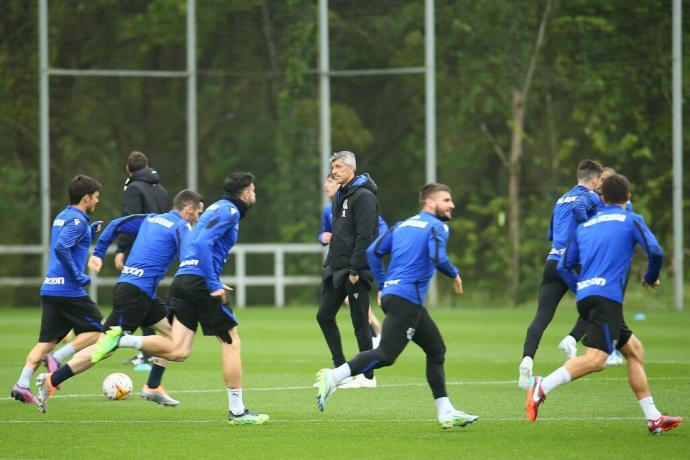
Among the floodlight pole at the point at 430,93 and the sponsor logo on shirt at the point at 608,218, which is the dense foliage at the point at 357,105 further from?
the sponsor logo on shirt at the point at 608,218

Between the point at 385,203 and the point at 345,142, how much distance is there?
179 cm

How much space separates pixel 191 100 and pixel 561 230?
17.1 m

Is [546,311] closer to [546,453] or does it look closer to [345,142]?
[546,453]

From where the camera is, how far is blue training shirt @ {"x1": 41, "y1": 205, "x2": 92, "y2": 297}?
12.0m

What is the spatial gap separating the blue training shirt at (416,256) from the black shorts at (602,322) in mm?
1092

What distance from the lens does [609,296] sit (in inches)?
385

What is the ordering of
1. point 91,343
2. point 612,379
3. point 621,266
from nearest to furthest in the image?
1. point 621,266
2. point 91,343
3. point 612,379

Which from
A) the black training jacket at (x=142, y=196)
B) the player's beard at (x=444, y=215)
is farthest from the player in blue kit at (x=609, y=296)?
the black training jacket at (x=142, y=196)

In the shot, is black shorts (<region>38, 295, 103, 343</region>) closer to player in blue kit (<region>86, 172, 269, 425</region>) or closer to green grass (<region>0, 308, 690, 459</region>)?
green grass (<region>0, 308, 690, 459</region>)

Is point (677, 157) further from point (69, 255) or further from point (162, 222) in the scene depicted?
point (69, 255)

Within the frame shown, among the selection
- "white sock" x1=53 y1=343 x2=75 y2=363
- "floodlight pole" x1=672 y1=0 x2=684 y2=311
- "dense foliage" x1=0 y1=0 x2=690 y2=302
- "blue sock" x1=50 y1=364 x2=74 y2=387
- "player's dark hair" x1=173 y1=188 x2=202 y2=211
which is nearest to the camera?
"blue sock" x1=50 y1=364 x2=74 y2=387

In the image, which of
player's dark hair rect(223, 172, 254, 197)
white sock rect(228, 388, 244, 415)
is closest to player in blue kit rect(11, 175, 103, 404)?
player's dark hair rect(223, 172, 254, 197)

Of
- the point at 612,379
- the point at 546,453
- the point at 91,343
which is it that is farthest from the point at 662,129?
the point at 546,453

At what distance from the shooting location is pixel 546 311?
13062 millimetres
